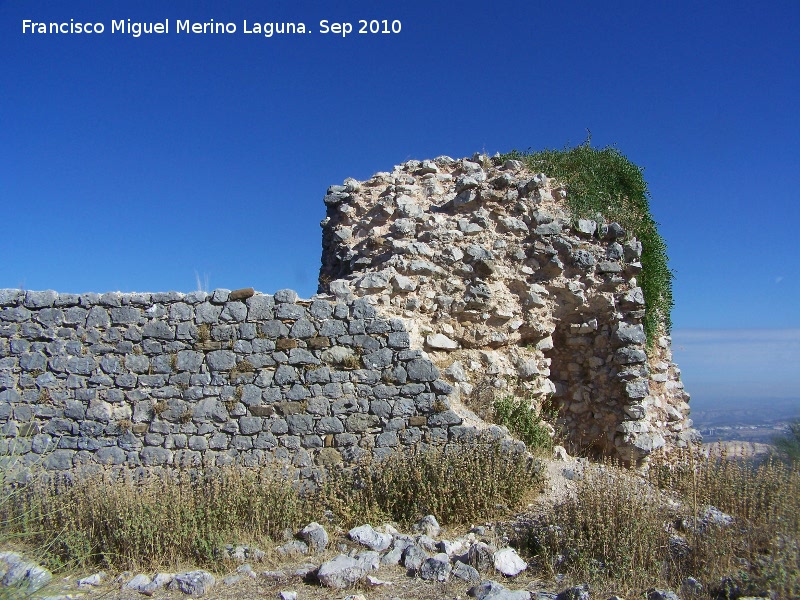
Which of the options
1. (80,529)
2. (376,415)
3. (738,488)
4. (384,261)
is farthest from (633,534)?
(80,529)

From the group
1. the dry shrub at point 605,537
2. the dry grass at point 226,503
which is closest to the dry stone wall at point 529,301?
the dry grass at point 226,503

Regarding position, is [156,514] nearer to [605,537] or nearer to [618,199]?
[605,537]

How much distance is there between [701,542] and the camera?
514 centimetres

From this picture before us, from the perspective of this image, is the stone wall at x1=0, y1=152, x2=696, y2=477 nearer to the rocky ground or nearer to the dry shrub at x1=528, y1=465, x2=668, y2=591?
the rocky ground

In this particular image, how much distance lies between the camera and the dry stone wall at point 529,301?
7.75 m

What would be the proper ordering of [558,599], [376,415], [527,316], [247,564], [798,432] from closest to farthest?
1. [558,599]
2. [247,564]
3. [376,415]
4. [527,316]
5. [798,432]

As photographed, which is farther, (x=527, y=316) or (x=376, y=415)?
(x=527, y=316)

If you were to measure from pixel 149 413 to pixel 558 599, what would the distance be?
15.9 feet

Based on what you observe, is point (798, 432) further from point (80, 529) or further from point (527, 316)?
point (80, 529)

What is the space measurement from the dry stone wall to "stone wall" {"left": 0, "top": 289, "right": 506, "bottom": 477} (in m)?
0.59

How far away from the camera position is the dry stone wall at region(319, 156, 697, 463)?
25.4 ft

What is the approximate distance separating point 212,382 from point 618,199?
621 cm

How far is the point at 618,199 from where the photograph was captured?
902 cm

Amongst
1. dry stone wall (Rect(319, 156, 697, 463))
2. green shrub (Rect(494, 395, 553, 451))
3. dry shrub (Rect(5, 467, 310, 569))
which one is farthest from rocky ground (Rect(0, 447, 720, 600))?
dry stone wall (Rect(319, 156, 697, 463))
